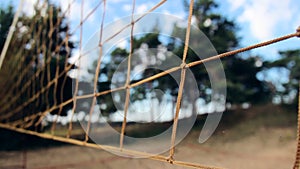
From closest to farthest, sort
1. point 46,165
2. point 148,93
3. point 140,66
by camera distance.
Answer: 1. point 46,165
2. point 148,93
3. point 140,66

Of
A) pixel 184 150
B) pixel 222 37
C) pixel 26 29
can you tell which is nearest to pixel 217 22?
pixel 222 37

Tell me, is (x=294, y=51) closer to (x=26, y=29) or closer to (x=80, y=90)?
(x=80, y=90)

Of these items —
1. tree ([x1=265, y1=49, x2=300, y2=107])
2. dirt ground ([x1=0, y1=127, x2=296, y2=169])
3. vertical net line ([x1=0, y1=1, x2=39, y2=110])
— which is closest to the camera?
dirt ground ([x1=0, y1=127, x2=296, y2=169])

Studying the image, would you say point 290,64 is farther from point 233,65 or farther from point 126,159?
point 126,159

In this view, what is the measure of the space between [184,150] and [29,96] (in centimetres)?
125

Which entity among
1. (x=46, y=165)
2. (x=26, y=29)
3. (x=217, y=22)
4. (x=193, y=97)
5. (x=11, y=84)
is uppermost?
(x=217, y=22)

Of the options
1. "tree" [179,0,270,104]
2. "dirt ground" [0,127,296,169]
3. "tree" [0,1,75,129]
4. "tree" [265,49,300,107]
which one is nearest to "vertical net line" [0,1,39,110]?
"tree" [0,1,75,129]

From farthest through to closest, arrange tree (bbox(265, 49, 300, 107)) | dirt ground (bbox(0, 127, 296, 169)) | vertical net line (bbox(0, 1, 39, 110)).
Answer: tree (bbox(265, 49, 300, 107)) < vertical net line (bbox(0, 1, 39, 110)) < dirt ground (bbox(0, 127, 296, 169))

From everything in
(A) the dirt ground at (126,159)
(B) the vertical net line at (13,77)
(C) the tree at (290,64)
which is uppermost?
(C) the tree at (290,64)

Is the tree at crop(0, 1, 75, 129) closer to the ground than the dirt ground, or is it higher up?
higher up

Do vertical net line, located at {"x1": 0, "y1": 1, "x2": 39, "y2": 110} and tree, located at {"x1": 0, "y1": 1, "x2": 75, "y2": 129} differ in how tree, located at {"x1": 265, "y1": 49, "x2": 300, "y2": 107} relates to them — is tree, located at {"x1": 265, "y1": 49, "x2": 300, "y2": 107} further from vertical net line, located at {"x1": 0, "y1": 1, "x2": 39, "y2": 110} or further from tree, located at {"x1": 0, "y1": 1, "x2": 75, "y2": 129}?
vertical net line, located at {"x1": 0, "y1": 1, "x2": 39, "y2": 110}

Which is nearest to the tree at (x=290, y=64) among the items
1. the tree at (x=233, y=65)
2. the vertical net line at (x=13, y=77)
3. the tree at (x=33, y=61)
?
the tree at (x=233, y=65)

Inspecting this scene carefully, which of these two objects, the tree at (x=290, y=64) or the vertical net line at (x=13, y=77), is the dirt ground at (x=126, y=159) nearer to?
the tree at (x=290, y=64)

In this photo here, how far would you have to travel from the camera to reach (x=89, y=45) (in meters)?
0.92
